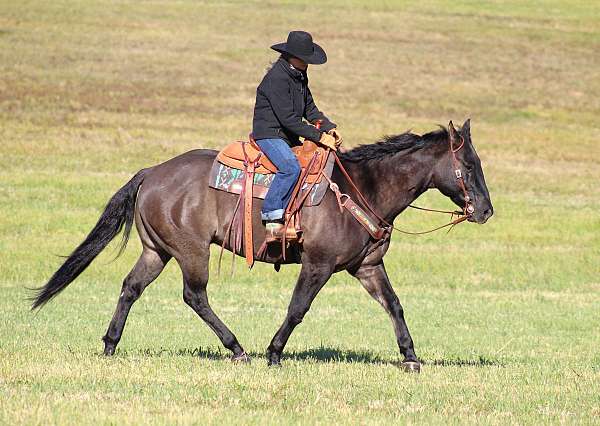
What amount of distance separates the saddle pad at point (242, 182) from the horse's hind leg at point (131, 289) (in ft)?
3.33

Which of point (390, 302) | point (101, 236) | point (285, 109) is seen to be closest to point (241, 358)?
point (390, 302)

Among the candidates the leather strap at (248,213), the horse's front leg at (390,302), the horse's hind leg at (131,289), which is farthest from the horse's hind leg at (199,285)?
the horse's front leg at (390,302)

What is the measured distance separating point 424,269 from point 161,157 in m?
10.8

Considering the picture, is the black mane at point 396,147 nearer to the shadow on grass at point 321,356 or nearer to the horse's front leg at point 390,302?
the horse's front leg at point 390,302

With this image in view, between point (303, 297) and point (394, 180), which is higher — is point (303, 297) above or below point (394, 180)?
below

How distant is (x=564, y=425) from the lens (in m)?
7.57

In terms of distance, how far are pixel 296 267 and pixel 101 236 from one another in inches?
370

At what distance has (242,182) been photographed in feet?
33.6

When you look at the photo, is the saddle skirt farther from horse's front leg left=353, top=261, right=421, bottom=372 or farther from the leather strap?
horse's front leg left=353, top=261, right=421, bottom=372

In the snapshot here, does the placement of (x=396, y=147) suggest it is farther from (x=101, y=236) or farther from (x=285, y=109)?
(x=101, y=236)

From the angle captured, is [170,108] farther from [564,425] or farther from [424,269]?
[564,425]

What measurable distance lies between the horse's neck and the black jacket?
605 mm

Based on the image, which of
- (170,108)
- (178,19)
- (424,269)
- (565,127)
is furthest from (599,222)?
(178,19)

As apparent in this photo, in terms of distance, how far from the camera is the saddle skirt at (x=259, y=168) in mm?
10000
